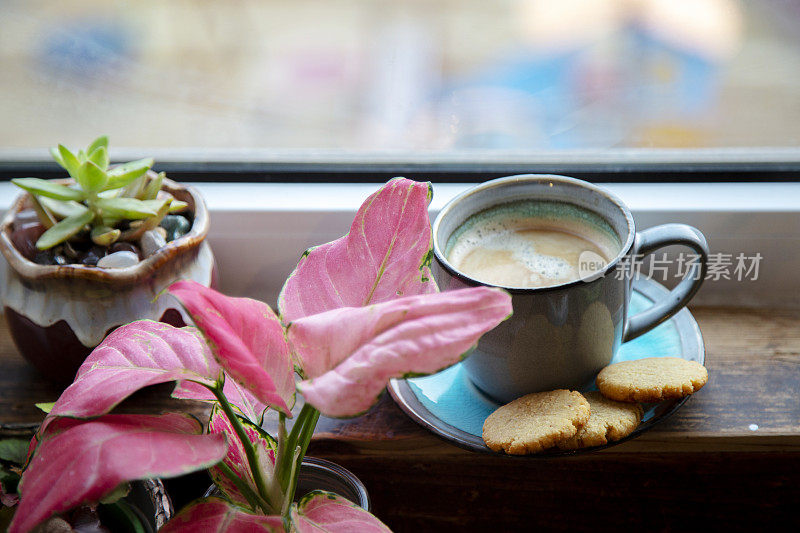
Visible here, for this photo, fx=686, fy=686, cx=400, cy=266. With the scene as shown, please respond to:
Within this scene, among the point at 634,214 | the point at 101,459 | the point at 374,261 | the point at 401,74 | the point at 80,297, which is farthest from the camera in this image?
the point at 401,74

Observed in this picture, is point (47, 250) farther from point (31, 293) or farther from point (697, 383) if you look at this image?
point (697, 383)

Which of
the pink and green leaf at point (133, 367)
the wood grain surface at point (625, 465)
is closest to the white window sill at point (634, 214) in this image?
the wood grain surface at point (625, 465)

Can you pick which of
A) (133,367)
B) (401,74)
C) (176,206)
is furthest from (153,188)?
(401,74)

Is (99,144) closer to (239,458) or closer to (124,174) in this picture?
(124,174)

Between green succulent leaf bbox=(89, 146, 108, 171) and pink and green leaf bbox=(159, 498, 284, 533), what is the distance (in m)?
0.30

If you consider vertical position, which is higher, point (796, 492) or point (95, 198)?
point (95, 198)

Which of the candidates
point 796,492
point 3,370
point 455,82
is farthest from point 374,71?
point 796,492

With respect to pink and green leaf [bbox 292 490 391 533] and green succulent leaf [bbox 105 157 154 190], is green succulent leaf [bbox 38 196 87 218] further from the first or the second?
pink and green leaf [bbox 292 490 391 533]

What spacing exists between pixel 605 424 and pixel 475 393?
0.10 meters

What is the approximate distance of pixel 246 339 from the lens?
13.1 inches

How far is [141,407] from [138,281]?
0.39ft

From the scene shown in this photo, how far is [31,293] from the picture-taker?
1.68 ft

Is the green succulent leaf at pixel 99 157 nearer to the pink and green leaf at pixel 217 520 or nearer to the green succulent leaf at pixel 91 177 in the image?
the green succulent leaf at pixel 91 177

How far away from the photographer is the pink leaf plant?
28cm
